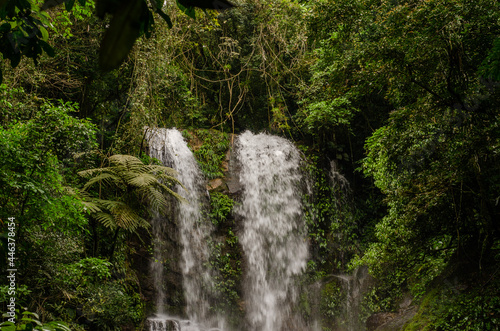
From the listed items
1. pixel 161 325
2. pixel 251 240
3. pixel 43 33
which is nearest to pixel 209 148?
pixel 251 240

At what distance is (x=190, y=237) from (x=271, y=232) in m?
2.06

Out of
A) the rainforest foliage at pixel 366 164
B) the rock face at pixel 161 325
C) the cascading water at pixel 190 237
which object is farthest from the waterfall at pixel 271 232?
the rock face at pixel 161 325

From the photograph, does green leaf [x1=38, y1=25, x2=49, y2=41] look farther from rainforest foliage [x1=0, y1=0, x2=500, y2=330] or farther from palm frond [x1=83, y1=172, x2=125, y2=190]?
palm frond [x1=83, y1=172, x2=125, y2=190]

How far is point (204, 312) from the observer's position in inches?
308

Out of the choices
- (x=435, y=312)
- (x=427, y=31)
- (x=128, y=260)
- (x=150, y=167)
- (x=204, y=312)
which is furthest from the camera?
(x=204, y=312)

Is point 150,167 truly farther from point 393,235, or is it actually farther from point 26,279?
point 393,235

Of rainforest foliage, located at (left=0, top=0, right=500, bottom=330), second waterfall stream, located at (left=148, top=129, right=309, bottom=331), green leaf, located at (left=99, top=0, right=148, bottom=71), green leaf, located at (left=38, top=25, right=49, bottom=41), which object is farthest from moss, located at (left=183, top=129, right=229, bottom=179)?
green leaf, located at (left=99, top=0, right=148, bottom=71)

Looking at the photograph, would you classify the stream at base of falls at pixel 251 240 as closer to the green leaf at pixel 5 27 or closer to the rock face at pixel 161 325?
the rock face at pixel 161 325

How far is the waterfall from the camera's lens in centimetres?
836

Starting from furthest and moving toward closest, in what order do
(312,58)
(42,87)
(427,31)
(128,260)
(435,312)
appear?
(312,58) < (128,260) < (42,87) < (435,312) < (427,31)

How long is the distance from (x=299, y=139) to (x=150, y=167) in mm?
6050

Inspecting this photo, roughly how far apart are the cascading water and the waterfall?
3.21ft

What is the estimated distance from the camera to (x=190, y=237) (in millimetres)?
8297

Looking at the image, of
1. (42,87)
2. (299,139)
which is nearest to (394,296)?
(299,139)
